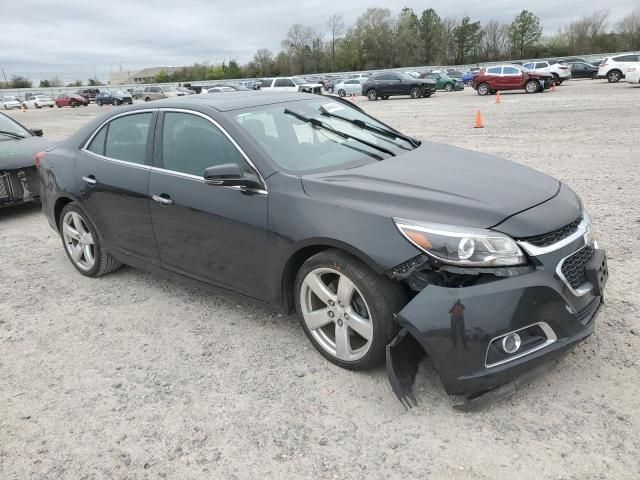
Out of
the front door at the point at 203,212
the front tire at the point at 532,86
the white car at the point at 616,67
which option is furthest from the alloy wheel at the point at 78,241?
the white car at the point at 616,67

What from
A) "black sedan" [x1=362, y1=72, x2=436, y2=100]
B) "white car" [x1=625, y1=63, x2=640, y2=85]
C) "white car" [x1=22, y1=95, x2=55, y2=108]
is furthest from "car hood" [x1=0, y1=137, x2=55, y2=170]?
"white car" [x1=22, y1=95, x2=55, y2=108]

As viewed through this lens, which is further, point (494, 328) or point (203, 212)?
point (203, 212)

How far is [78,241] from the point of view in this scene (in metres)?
4.84

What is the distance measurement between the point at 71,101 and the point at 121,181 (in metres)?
53.4

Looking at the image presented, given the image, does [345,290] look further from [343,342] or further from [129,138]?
[129,138]

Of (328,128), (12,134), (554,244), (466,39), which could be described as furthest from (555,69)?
(466,39)

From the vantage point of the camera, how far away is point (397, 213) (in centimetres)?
270

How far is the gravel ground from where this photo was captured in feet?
7.86

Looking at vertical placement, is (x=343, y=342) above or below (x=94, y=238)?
below

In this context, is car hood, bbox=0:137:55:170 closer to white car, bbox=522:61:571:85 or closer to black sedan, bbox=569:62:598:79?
white car, bbox=522:61:571:85

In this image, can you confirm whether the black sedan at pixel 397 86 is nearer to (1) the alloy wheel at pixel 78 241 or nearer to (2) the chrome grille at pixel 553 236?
(1) the alloy wheel at pixel 78 241

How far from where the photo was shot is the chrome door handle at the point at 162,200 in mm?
3679

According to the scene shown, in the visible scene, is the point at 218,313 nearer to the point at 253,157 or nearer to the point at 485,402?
the point at 253,157

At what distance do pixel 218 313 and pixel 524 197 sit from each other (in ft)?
7.85
